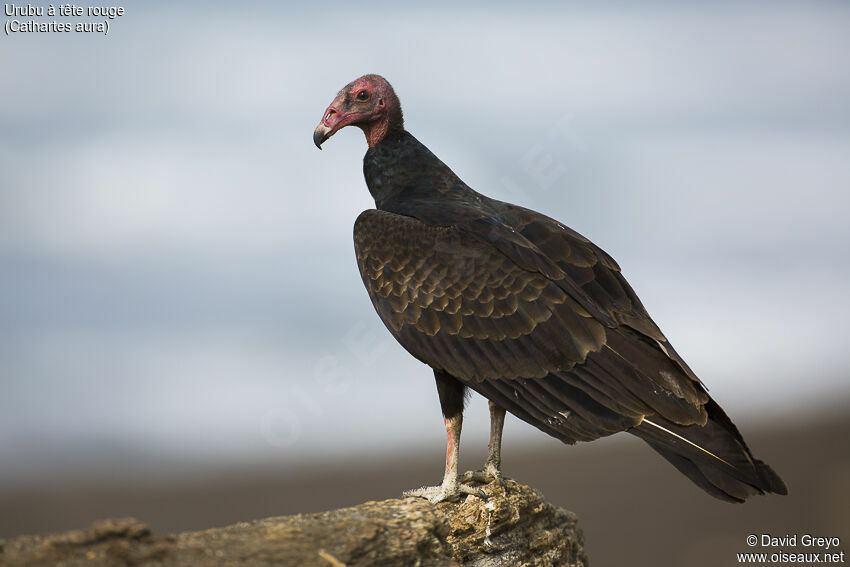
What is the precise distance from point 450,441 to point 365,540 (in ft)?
5.03

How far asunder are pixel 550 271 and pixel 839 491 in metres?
15.5

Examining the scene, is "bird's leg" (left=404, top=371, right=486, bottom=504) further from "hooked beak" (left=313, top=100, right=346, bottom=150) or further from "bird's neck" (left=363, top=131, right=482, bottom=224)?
"hooked beak" (left=313, top=100, right=346, bottom=150)

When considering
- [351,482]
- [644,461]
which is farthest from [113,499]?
[644,461]

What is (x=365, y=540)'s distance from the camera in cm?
532

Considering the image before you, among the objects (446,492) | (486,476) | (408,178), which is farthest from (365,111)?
(446,492)

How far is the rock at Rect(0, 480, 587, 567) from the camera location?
4.66 m

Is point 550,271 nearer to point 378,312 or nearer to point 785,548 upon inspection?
point 378,312

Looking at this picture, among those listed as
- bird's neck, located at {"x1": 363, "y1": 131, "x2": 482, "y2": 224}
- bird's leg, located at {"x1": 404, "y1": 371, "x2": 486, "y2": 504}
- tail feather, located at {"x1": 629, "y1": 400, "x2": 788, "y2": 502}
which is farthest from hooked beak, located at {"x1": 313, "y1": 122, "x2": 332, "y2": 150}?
tail feather, located at {"x1": 629, "y1": 400, "x2": 788, "y2": 502}

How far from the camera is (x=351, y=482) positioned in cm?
2259

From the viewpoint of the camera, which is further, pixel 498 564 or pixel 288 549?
pixel 498 564

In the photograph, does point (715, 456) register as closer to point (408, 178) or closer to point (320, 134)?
point (408, 178)

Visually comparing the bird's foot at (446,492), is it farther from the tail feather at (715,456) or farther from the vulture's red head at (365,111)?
the vulture's red head at (365,111)

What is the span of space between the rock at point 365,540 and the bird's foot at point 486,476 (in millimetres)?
54

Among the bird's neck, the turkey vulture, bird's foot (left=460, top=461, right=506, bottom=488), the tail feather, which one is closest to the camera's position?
the tail feather
